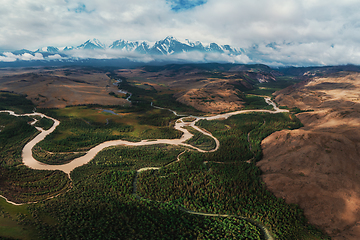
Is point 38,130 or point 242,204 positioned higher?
point 38,130

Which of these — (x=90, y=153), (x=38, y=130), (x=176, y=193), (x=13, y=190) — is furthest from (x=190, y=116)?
(x=13, y=190)

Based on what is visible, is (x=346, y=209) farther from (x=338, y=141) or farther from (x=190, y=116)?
(x=190, y=116)

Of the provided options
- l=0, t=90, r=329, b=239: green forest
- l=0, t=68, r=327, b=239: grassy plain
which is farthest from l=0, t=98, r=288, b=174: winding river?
l=0, t=68, r=327, b=239: grassy plain

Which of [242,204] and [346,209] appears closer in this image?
[346,209]

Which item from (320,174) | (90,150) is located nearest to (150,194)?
(90,150)

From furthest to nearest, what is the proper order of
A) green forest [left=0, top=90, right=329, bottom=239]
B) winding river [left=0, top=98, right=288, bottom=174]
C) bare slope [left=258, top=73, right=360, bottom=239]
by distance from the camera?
winding river [left=0, top=98, right=288, bottom=174] < bare slope [left=258, top=73, right=360, bottom=239] < green forest [left=0, top=90, right=329, bottom=239]

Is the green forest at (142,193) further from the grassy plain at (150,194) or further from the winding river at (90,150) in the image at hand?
the winding river at (90,150)

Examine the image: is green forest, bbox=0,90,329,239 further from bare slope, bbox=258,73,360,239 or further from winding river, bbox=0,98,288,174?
bare slope, bbox=258,73,360,239

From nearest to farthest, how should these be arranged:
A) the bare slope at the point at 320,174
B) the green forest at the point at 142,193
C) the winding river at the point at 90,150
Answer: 1. the green forest at the point at 142,193
2. the bare slope at the point at 320,174
3. the winding river at the point at 90,150

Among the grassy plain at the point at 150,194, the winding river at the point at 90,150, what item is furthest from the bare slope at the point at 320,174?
the winding river at the point at 90,150

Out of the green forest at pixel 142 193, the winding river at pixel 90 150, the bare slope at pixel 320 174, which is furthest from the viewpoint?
the winding river at pixel 90 150

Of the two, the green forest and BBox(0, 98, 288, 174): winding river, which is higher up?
BBox(0, 98, 288, 174): winding river
